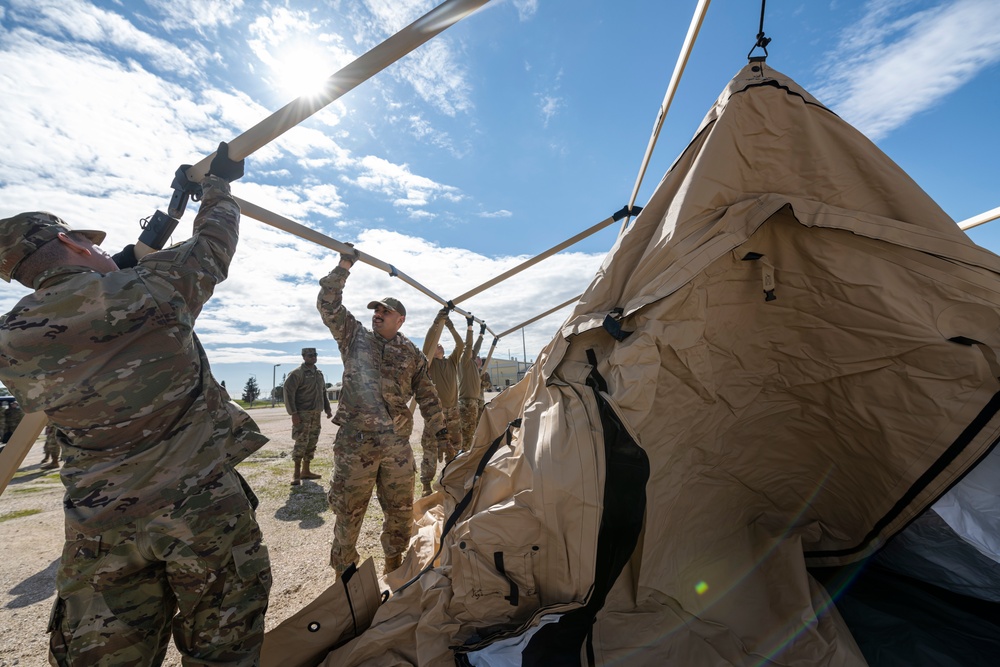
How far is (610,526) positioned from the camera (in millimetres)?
1807

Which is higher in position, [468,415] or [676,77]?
[676,77]

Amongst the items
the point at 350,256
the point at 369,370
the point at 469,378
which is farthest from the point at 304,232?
the point at 469,378

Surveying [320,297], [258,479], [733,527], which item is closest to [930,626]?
[733,527]

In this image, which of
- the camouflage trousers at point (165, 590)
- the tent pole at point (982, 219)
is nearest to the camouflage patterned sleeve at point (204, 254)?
the camouflage trousers at point (165, 590)

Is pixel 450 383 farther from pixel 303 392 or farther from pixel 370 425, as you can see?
pixel 370 425

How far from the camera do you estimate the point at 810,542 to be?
2.65 m

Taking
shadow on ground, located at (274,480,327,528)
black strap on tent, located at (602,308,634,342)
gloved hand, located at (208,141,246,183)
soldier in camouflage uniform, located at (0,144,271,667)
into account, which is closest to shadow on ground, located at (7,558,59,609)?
shadow on ground, located at (274,480,327,528)

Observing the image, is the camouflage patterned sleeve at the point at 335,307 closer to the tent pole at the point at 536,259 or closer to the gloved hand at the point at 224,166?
the gloved hand at the point at 224,166

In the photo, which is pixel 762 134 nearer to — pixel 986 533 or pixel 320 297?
pixel 986 533

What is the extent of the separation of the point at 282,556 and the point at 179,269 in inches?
138

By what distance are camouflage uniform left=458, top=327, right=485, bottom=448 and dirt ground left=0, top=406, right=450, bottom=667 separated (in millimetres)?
3226

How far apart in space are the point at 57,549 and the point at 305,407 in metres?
3.72

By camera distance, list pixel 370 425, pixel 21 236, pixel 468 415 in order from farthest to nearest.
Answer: pixel 468 415 → pixel 370 425 → pixel 21 236

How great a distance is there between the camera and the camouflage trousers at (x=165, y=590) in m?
1.57
